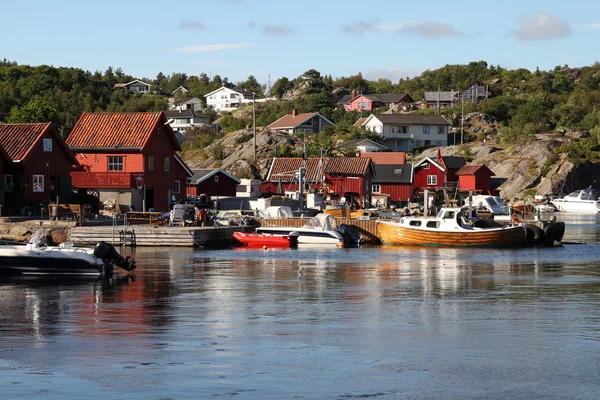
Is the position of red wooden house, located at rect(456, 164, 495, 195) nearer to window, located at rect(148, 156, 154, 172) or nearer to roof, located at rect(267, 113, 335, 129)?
roof, located at rect(267, 113, 335, 129)

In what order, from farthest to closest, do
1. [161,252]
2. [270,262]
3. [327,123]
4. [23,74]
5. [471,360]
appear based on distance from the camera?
[23,74] < [327,123] < [161,252] < [270,262] < [471,360]

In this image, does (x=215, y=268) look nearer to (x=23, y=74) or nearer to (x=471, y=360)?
(x=471, y=360)

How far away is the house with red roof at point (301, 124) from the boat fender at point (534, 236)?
7846cm

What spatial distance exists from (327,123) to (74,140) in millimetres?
78206

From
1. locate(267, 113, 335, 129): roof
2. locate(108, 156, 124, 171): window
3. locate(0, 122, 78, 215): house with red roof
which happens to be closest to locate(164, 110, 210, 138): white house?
locate(267, 113, 335, 129): roof

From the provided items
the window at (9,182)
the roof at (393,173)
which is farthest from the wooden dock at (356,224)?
the roof at (393,173)

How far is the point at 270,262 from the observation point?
44000 mm

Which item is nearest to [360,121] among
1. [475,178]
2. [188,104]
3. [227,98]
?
[475,178]

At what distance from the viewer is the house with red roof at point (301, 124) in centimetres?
13362

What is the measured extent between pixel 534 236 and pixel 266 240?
16224 mm

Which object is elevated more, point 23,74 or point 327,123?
point 23,74

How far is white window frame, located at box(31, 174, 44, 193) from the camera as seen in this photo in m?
56.9

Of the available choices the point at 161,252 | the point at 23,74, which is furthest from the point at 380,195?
the point at 23,74

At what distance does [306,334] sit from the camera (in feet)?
75.8
